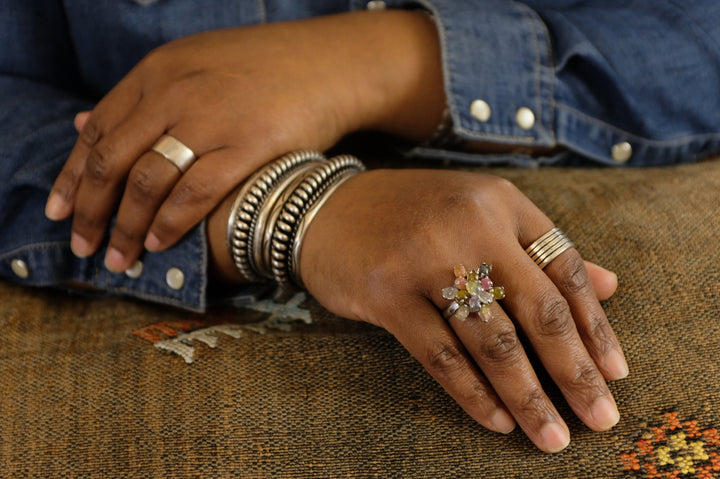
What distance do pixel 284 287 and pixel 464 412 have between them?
0.25 metres

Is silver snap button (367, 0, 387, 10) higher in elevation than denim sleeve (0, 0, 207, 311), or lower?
higher

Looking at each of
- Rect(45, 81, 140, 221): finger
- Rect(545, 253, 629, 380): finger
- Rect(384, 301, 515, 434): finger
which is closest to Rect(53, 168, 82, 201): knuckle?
Rect(45, 81, 140, 221): finger

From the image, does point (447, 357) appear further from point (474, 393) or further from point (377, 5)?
point (377, 5)

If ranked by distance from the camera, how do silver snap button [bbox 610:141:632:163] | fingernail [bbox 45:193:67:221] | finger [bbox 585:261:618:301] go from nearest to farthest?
finger [bbox 585:261:618:301] < fingernail [bbox 45:193:67:221] < silver snap button [bbox 610:141:632:163]

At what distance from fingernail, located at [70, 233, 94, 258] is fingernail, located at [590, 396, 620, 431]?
21.1 inches

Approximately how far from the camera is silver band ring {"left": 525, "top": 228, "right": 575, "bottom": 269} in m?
0.56

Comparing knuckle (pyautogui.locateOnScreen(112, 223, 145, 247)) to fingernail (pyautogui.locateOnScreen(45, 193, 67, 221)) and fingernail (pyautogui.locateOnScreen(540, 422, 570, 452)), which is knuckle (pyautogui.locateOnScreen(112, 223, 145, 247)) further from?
fingernail (pyautogui.locateOnScreen(540, 422, 570, 452))

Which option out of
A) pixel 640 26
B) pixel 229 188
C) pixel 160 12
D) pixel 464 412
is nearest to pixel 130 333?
pixel 229 188

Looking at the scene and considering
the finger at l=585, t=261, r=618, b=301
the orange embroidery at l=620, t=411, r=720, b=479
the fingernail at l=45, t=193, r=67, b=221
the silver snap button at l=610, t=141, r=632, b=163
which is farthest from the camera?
the silver snap button at l=610, t=141, r=632, b=163

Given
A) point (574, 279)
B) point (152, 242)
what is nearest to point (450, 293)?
point (574, 279)

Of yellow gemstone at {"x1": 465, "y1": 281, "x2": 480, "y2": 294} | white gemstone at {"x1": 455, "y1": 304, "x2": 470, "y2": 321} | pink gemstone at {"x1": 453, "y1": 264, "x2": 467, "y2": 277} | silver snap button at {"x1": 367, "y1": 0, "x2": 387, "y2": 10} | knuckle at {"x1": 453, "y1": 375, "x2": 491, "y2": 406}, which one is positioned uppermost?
silver snap button at {"x1": 367, "y1": 0, "x2": 387, "y2": 10}

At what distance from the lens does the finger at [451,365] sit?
0.51 meters

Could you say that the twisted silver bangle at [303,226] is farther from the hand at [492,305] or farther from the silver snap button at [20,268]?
the silver snap button at [20,268]

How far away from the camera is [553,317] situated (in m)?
0.51
